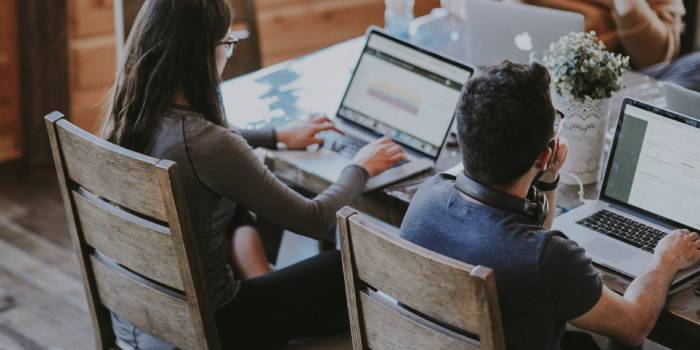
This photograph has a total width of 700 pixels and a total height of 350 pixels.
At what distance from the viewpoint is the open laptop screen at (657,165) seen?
202cm

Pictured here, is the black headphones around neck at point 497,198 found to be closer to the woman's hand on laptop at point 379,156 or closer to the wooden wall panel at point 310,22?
the woman's hand on laptop at point 379,156

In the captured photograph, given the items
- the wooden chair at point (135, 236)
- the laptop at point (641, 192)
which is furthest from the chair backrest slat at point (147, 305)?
the laptop at point (641, 192)

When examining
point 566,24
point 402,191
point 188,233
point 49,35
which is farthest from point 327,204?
point 49,35

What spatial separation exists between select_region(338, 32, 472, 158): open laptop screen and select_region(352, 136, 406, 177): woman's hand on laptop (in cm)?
12

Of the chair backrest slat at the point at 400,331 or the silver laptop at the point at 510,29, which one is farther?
the silver laptop at the point at 510,29

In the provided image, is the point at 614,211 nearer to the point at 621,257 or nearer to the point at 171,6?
the point at 621,257

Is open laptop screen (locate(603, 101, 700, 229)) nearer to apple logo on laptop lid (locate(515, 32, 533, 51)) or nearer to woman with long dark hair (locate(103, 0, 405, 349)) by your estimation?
woman with long dark hair (locate(103, 0, 405, 349))

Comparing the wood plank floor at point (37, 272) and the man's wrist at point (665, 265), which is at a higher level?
the man's wrist at point (665, 265)

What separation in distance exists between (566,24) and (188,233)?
4.58 feet

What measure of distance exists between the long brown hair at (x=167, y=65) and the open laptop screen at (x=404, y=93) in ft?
1.93

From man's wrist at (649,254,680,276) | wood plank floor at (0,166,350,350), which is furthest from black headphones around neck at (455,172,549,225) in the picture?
wood plank floor at (0,166,350,350)

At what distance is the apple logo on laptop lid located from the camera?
2858 mm

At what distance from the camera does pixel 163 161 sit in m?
1.75

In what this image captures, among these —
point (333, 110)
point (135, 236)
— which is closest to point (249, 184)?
point (135, 236)
